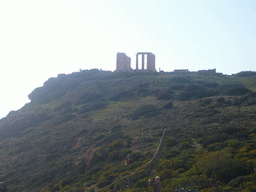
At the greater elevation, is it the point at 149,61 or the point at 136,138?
the point at 149,61

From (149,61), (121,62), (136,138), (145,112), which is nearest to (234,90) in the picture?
(145,112)

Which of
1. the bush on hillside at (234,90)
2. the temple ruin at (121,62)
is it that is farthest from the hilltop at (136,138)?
the temple ruin at (121,62)

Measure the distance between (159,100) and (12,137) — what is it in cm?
2205

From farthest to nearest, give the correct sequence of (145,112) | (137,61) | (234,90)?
1. (137,61)
2. (234,90)
3. (145,112)

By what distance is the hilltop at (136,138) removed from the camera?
1173 centimetres

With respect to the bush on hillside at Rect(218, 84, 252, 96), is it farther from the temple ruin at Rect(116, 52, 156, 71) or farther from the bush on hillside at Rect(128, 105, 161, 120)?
the temple ruin at Rect(116, 52, 156, 71)

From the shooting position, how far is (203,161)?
11398mm

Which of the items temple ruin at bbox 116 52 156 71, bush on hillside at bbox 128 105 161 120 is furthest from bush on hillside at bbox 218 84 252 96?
temple ruin at bbox 116 52 156 71

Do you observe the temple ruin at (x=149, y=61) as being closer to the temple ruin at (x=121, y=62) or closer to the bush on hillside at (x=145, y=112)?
the temple ruin at (x=121, y=62)

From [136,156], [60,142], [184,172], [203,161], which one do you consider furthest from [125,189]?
[60,142]

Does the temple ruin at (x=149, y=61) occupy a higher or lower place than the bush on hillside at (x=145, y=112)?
higher

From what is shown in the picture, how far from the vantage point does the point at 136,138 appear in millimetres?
21516

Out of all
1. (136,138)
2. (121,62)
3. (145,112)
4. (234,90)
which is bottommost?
(136,138)

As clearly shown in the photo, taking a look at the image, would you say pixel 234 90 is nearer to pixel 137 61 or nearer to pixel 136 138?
pixel 136 138
